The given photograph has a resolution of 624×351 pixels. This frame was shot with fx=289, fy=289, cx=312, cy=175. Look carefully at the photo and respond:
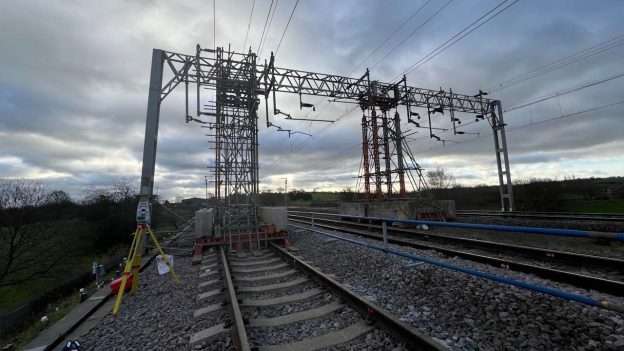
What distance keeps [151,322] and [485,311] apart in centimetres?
502

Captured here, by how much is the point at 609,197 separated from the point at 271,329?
36.0 m

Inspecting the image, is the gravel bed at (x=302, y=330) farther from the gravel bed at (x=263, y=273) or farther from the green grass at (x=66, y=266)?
the green grass at (x=66, y=266)

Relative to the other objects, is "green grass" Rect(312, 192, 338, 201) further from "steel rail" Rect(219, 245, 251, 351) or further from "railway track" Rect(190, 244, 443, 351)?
"steel rail" Rect(219, 245, 251, 351)

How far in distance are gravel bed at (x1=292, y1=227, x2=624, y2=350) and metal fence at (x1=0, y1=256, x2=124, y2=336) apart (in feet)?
26.3

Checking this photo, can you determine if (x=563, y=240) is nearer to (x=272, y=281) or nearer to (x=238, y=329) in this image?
(x=272, y=281)

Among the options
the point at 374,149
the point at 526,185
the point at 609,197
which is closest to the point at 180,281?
the point at 374,149

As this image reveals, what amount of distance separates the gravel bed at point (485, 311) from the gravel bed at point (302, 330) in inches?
29.2

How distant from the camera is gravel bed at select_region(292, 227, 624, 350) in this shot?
10.9 feet

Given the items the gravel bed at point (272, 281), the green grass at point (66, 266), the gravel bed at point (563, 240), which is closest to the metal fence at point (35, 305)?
the gravel bed at point (272, 281)

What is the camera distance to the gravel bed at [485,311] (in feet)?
10.9

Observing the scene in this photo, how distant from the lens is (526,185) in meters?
24.7

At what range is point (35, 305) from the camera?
8.77m

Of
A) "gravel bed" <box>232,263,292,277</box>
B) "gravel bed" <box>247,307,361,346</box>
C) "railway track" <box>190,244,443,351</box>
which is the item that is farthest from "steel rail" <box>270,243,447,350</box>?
"gravel bed" <box>232,263,292,277</box>

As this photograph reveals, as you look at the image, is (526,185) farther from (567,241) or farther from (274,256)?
(274,256)
